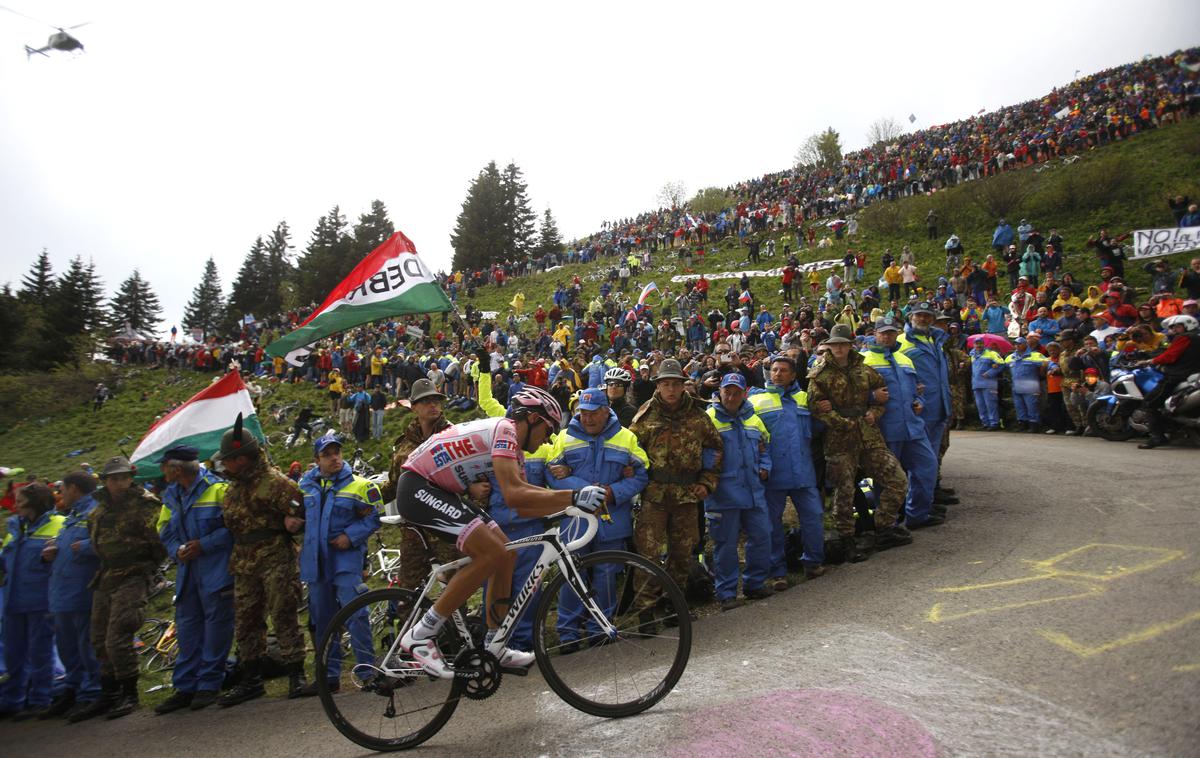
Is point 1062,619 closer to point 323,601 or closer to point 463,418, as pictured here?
point 323,601

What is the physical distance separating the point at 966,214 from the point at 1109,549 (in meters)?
31.3

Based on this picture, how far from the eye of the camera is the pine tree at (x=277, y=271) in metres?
73.6

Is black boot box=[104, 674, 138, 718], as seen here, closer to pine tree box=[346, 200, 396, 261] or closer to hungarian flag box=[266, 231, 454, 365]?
hungarian flag box=[266, 231, 454, 365]

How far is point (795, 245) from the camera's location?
38.0m

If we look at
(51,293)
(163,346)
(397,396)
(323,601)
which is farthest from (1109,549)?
(51,293)

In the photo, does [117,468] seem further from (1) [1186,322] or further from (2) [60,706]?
(1) [1186,322]

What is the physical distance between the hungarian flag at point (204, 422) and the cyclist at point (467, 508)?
457cm

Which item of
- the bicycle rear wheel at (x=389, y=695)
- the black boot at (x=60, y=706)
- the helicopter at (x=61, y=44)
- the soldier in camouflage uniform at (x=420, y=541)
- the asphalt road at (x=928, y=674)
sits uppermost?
the helicopter at (x=61, y=44)

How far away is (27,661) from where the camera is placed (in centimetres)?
790

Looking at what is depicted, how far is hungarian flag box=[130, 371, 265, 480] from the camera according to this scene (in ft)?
26.6

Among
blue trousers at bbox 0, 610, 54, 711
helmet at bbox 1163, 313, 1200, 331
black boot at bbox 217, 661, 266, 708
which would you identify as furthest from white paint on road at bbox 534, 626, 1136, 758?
helmet at bbox 1163, 313, 1200, 331

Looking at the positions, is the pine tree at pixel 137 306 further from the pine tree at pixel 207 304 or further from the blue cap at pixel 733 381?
the blue cap at pixel 733 381

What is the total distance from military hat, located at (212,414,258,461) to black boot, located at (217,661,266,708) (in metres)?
1.92

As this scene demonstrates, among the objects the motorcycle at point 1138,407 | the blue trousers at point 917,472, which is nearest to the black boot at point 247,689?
the blue trousers at point 917,472
